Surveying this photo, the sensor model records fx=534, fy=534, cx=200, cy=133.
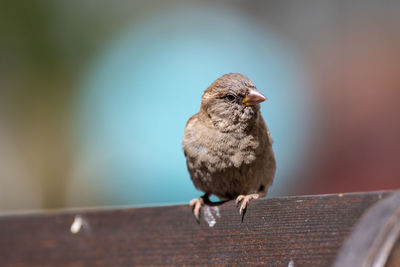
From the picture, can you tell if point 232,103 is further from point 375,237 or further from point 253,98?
point 375,237

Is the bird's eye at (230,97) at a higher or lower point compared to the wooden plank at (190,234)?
higher

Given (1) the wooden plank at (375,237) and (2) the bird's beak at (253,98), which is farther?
(2) the bird's beak at (253,98)

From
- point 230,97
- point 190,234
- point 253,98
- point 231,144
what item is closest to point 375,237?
point 190,234

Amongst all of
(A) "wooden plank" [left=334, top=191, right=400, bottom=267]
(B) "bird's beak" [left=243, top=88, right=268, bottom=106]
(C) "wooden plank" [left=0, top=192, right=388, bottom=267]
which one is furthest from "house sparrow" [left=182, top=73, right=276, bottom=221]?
(A) "wooden plank" [left=334, top=191, right=400, bottom=267]

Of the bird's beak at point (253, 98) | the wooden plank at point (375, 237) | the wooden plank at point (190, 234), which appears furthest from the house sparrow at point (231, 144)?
the wooden plank at point (375, 237)

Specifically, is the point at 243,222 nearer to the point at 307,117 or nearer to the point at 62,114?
the point at 307,117

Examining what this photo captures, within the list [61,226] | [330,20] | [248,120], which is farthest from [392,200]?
[330,20]

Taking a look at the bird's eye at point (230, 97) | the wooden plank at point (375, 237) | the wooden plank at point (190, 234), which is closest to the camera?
the wooden plank at point (375, 237)

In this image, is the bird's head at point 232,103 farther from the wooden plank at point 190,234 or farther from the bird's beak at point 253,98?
the wooden plank at point 190,234
